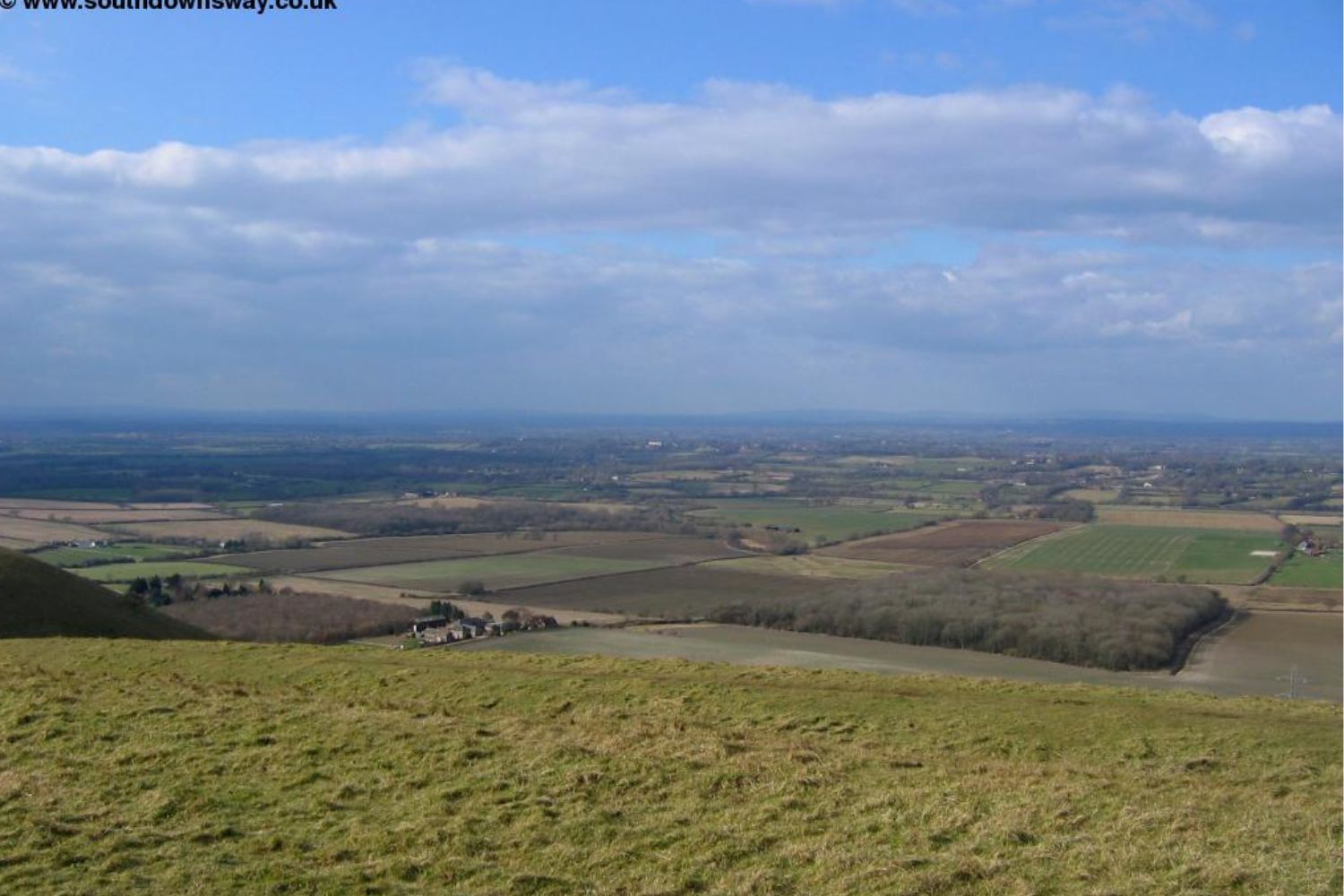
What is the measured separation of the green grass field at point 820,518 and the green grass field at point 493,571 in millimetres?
20760

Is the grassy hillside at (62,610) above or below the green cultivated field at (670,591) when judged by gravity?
above

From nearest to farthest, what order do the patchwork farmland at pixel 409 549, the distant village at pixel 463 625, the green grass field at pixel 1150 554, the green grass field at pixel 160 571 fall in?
the distant village at pixel 463 625 → the green grass field at pixel 160 571 → the green grass field at pixel 1150 554 → the patchwork farmland at pixel 409 549

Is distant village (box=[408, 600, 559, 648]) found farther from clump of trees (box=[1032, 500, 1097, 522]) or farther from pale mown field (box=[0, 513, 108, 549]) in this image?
clump of trees (box=[1032, 500, 1097, 522])

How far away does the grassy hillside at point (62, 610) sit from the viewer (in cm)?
2873

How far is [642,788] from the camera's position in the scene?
12.8 m

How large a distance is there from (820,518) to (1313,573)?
43.4 metres

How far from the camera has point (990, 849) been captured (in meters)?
11.0

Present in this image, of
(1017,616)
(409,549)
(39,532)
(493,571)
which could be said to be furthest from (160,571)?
(1017,616)

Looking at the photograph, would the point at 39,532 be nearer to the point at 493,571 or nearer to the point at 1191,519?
the point at 493,571

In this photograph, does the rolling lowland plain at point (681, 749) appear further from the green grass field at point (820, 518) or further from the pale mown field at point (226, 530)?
the green grass field at point (820, 518)

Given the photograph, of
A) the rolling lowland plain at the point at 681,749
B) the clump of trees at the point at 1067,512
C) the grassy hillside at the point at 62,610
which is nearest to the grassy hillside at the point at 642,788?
the rolling lowland plain at the point at 681,749

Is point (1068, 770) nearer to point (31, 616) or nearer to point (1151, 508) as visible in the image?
point (31, 616)

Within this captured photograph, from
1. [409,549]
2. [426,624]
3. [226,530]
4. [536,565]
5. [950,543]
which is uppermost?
[426,624]

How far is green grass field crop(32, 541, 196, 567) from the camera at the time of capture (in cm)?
6131
